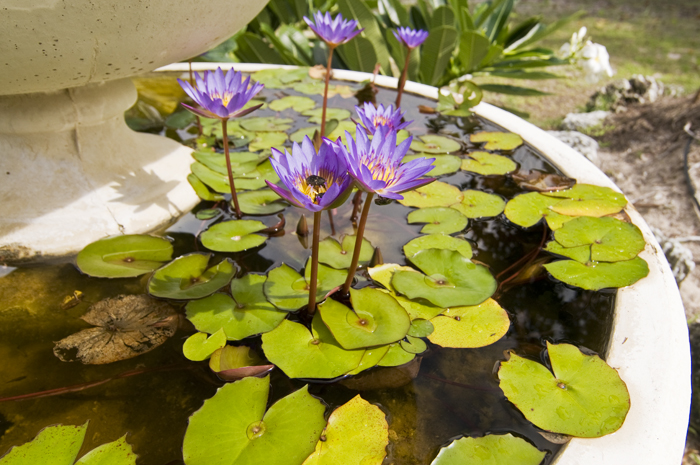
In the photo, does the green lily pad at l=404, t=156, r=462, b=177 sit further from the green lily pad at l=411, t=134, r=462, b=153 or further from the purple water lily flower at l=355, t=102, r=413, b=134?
the purple water lily flower at l=355, t=102, r=413, b=134

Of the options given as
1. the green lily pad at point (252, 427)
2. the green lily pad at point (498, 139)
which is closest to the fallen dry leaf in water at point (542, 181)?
the green lily pad at point (498, 139)

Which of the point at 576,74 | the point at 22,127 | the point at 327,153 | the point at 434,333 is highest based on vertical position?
the point at 327,153

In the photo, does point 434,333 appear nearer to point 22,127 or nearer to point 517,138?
point 517,138

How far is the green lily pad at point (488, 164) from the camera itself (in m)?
1.29

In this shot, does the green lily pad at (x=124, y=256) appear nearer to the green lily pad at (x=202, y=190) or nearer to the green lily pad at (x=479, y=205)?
the green lily pad at (x=202, y=190)

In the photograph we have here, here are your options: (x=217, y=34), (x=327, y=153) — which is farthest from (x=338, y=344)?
(x=217, y=34)

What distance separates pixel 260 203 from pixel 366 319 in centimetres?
50

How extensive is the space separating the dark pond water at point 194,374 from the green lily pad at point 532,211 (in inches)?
3.7

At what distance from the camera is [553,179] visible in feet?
4.04

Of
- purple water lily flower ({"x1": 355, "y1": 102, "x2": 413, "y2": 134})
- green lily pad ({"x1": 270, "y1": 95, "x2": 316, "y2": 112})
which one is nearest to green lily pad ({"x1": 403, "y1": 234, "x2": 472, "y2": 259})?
purple water lily flower ({"x1": 355, "y1": 102, "x2": 413, "y2": 134})

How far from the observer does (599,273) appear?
91cm

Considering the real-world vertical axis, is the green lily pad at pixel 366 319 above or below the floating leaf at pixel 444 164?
below

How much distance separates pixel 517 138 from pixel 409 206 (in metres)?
0.52

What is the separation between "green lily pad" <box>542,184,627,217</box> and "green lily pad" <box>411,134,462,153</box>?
1.10 ft
